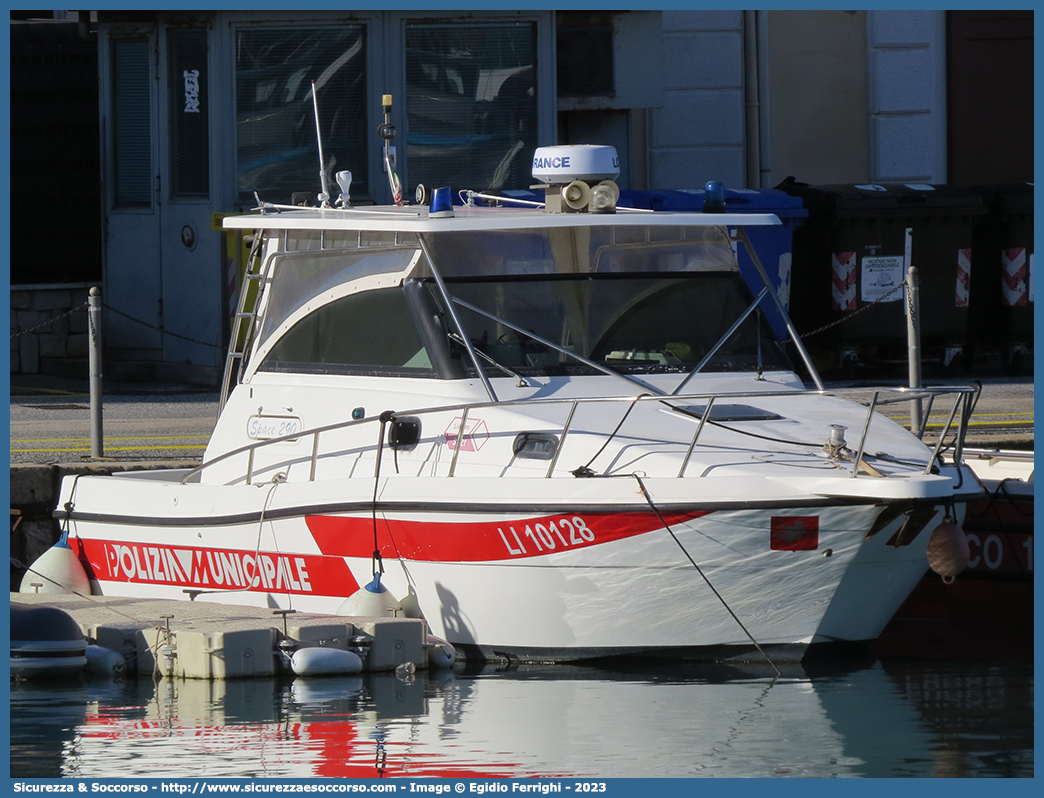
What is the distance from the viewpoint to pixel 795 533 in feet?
25.0

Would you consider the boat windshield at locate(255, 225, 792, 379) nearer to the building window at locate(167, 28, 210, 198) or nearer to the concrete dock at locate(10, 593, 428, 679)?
the concrete dock at locate(10, 593, 428, 679)

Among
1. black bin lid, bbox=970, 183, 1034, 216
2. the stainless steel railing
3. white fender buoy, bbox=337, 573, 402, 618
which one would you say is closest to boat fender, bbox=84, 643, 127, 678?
white fender buoy, bbox=337, 573, 402, 618

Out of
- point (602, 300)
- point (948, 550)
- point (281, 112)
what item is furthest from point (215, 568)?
point (281, 112)

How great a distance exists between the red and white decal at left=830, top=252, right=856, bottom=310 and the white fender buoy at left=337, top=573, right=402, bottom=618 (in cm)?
959

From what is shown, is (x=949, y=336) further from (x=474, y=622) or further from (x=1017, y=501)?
(x=474, y=622)

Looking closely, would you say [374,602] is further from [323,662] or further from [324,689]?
[324,689]

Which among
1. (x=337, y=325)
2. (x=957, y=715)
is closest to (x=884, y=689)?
(x=957, y=715)

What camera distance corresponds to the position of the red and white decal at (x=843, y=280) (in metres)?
16.9

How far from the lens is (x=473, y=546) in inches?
315

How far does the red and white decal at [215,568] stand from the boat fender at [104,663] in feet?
2.90

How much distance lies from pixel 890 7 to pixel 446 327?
14.1 m

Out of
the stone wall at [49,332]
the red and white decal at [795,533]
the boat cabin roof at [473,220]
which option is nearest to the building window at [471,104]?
the stone wall at [49,332]

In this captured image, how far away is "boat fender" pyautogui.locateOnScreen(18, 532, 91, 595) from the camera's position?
9.55 metres

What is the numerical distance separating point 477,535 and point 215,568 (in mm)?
1732
